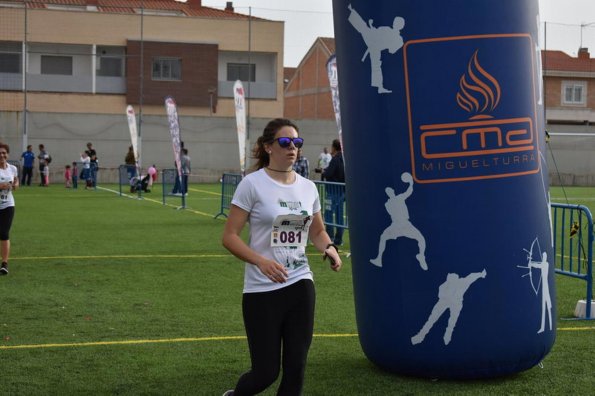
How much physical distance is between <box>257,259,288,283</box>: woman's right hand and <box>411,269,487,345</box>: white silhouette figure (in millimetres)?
1707

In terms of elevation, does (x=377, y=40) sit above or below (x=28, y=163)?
below

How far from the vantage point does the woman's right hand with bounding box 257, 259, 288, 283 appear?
5562 millimetres

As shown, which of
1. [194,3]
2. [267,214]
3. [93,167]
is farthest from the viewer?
[194,3]

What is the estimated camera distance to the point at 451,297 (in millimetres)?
6930

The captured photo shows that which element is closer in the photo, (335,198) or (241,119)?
(335,198)

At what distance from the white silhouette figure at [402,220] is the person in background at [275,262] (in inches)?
47.0

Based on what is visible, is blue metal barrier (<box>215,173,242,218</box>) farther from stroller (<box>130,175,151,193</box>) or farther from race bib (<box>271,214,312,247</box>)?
race bib (<box>271,214,312,247</box>)

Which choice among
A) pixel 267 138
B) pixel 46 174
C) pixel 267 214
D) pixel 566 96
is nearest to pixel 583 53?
pixel 566 96

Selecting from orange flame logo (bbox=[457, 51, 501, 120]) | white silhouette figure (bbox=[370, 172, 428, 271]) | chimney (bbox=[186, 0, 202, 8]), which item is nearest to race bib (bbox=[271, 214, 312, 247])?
white silhouette figure (bbox=[370, 172, 428, 271])

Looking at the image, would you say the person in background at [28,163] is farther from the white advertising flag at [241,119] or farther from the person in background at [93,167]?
the white advertising flag at [241,119]

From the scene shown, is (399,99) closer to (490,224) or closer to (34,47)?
(490,224)

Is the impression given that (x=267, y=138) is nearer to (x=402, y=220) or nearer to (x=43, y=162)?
(x=402, y=220)

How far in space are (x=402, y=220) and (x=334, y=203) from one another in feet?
34.4

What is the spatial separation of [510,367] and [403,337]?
30.4 inches
